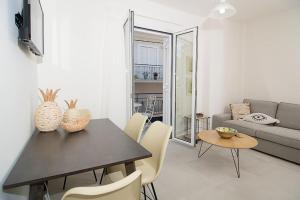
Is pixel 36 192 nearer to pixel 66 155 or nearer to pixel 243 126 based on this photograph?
pixel 66 155

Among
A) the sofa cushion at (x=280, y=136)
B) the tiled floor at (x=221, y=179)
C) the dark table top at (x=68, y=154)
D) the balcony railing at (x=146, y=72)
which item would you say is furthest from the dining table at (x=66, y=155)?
the balcony railing at (x=146, y=72)

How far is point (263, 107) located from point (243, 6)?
2010 mm

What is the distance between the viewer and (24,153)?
1.20 metres

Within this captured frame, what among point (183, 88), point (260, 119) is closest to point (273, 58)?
point (260, 119)

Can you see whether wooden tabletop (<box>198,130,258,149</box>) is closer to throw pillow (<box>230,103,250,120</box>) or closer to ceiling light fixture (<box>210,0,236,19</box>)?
throw pillow (<box>230,103,250,120</box>)

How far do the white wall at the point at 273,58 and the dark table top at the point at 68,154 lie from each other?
3.69 metres

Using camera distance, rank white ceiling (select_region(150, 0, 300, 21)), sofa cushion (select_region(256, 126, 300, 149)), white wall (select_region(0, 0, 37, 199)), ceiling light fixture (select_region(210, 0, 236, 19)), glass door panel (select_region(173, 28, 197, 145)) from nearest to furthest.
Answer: white wall (select_region(0, 0, 37, 199))
ceiling light fixture (select_region(210, 0, 236, 19))
sofa cushion (select_region(256, 126, 300, 149))
white ceiling (select_region(150, 0, 300, 21))
glass door panel (select_region(173, 28, 197, 145))

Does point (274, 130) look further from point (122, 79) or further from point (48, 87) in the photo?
point (48, 87)

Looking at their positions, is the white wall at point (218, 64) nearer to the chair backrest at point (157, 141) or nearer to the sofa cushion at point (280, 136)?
the sofa cushion at point (280, 136)

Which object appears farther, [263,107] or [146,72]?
[146,72]

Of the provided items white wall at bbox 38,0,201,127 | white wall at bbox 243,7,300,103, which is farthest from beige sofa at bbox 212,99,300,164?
white wall at bbox 38,0,201,127

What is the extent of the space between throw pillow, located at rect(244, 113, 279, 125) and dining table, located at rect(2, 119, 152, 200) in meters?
2.99

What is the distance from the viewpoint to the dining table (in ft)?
3.06

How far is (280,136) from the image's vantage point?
2918 mm
